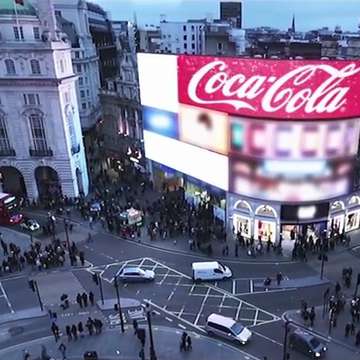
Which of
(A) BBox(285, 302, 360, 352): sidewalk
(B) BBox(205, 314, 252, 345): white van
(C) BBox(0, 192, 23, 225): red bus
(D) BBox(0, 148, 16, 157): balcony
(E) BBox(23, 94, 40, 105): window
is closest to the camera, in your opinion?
(B) BBox(205, 314, 252, 345): white van

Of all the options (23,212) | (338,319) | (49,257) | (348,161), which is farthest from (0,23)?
(338,319)

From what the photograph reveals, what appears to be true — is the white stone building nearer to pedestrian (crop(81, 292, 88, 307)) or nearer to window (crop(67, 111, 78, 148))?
window (crop(67, 111, 78, 148))

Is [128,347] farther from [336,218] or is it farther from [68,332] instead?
[336,218]

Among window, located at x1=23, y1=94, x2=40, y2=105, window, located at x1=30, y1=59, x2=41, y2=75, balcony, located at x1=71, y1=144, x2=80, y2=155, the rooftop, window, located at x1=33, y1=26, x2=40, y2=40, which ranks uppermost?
the rooftop

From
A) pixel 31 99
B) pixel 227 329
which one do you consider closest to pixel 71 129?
pixel 31 99

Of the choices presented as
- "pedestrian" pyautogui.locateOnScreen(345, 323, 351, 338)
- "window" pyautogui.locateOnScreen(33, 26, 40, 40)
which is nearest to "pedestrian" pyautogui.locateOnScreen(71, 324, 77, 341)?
"pedestrian" pyautogui.locateOnScreen(345, 323, 351, 338)

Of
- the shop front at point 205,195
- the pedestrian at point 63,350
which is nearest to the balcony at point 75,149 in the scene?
the shop front at point 205,195
